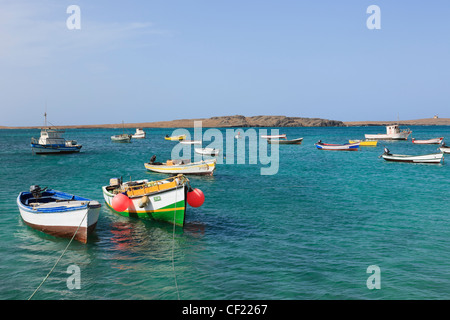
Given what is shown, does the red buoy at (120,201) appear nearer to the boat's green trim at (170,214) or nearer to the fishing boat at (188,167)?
the boat's green trim at (170,214)

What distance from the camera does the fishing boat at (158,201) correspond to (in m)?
19.0

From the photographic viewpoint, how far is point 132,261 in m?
14.7

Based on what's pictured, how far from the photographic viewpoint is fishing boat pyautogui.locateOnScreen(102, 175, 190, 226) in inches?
749

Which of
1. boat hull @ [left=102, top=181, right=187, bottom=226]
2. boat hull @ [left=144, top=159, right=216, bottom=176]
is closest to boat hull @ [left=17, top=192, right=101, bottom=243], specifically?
boat hull @ [left=102, top=181, right=187, bottom=226]

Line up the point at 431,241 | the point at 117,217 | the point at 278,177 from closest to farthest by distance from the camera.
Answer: the point at 431,241
the point at 117,217
the point at 278,177

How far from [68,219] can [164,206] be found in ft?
15.8

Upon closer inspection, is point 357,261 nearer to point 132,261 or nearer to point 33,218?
point 132,261

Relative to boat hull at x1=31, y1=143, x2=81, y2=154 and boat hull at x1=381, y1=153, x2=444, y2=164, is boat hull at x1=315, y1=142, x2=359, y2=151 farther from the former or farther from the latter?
boat hull at x1=31, y1=143, x2=81, y2=154

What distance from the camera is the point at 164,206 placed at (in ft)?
63.9

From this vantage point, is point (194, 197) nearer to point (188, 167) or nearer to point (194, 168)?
point (194, 168)
